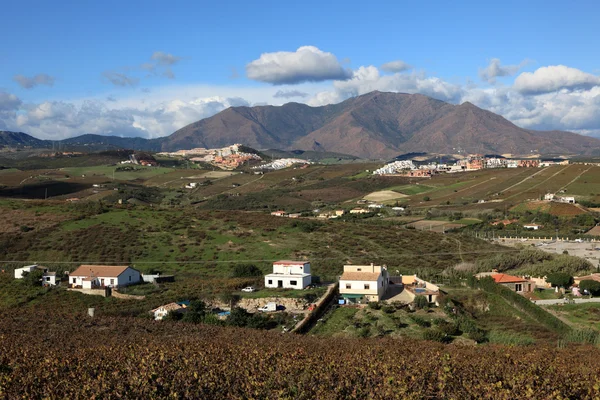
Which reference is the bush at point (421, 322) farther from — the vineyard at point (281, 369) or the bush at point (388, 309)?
the vineyard at point (281, 369)

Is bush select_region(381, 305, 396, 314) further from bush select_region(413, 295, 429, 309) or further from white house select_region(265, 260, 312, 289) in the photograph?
white house select_region(265, 260, 312, 289)

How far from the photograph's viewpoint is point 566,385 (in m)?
17.5

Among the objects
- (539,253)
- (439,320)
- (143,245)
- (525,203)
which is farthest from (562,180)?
(439,320)

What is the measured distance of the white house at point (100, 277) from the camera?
146 ft

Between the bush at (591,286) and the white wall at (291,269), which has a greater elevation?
the white wall at (291,269)

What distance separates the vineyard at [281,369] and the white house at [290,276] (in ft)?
58.7

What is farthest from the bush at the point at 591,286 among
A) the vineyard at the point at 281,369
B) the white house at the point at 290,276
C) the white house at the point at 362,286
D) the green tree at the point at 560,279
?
the vineyard at the point at 281,369

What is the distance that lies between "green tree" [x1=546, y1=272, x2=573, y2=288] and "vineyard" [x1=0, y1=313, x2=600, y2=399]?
22111 mm

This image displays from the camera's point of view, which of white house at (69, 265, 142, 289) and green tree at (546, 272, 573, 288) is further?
green tree at (546, 272, 573, 288)

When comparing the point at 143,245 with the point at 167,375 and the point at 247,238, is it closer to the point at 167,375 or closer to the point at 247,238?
the point at 247,238

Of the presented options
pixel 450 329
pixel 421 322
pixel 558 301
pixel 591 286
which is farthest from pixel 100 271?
pixel 591 286

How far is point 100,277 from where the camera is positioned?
147 feet

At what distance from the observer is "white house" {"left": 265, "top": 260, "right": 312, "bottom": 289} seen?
146ft

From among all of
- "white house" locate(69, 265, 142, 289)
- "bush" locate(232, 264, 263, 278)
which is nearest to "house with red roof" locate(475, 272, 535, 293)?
"bush" locate(232, 264, 263, 278)
